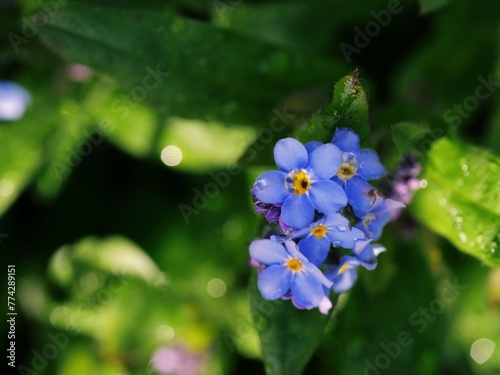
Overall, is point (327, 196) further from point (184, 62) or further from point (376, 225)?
point (184, 62)

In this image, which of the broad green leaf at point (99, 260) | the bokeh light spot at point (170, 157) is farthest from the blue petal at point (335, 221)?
the broad green leaf at point (99, 260)

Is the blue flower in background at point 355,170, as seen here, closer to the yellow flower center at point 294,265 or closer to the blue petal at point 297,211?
the blue petal at point 297,211

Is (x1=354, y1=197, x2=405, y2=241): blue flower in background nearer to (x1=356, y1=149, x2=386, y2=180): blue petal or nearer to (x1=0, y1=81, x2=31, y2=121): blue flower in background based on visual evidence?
(x1=356, y1=149, x2=386, y2=180): blue petal

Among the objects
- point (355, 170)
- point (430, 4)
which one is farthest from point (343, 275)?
point (430, 4)

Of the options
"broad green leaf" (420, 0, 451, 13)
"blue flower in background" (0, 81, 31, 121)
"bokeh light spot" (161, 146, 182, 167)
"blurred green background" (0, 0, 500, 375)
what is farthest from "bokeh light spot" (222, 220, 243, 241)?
"broad green leaf" (420, 0, 451, 13)

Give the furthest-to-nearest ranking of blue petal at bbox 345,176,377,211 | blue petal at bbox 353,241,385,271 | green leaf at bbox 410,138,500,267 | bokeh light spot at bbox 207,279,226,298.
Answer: bokeh light spot at bbox 207,279,226,298 < green leaf at bbox 410,138,500,267 < blue petal at bbox 353,241,385,271 < blue petal at bbox 345,176,377,211

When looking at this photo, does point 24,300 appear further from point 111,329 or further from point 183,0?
point 183,0
